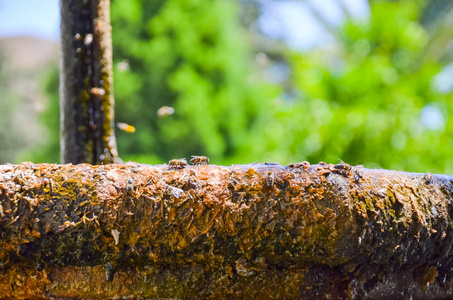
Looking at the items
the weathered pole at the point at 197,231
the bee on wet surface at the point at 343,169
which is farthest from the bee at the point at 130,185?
the bee on wet surface at the point at 343,169

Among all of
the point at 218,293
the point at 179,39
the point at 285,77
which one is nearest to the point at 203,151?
the point at 179,39

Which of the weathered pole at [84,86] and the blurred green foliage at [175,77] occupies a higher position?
the blurred green foliage at [175,77]

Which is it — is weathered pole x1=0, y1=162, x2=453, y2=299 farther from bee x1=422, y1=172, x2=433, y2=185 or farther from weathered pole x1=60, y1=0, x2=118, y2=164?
weathered pole x1=60, y1=0, x2=118, y2=164

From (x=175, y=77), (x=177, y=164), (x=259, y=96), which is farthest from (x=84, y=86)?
(x=259, y=96)

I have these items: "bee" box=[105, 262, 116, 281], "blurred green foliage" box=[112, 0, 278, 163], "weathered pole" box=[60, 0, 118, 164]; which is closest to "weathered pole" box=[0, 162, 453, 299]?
"bee" box=[105, 262, 116, 281]

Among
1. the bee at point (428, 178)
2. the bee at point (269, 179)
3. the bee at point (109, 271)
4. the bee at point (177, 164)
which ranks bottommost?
the bee at point (109, 271)

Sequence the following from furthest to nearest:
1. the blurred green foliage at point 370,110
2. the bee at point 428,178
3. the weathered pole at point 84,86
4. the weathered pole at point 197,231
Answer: the blurred green foliage at point 370,110 → the weathered pole at point 84,86 → the bee at point 428,178 → the weathered pole at point 197,231

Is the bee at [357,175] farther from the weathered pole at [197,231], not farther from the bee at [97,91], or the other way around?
the bee at [97,91]
